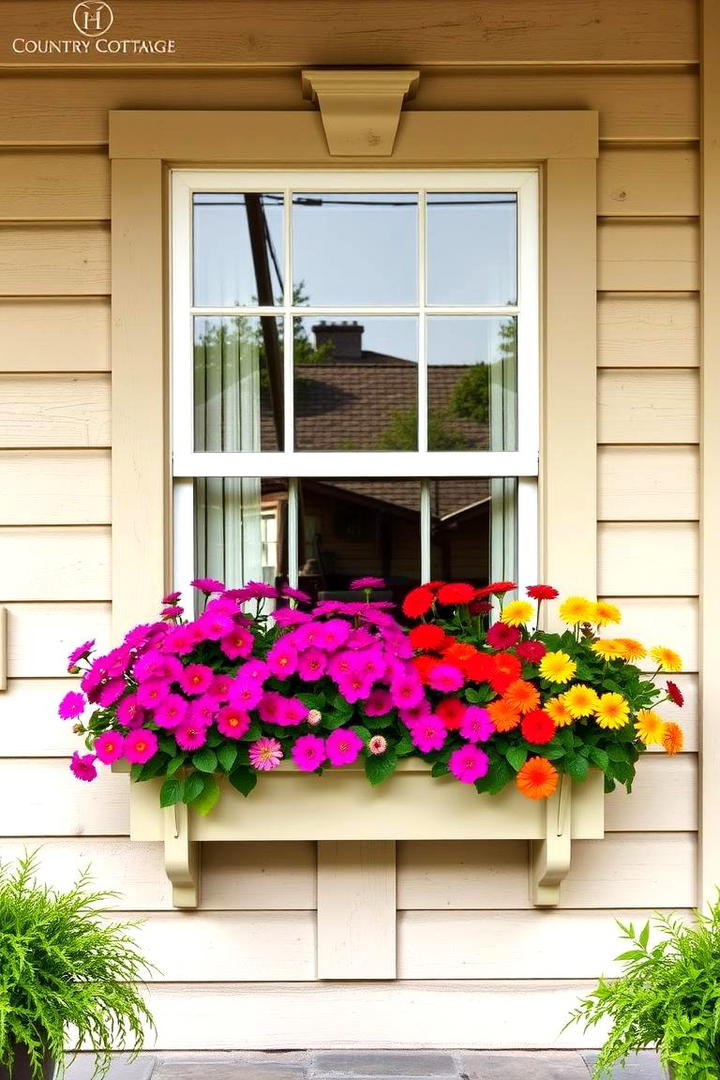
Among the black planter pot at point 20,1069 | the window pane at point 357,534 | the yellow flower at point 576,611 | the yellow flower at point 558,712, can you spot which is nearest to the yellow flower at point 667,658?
the yellow flower at point 576,611

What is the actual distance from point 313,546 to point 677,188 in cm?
122

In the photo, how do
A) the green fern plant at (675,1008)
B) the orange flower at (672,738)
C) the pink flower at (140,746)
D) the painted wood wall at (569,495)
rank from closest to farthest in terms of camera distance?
the green fern plant at (675,1008), the pink flower at (140,746), the orange flower at (672,738), the painted wood wall at (569,495)

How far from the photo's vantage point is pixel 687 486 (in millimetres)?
2391

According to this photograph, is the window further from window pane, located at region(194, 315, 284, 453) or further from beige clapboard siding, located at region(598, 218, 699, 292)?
beige clapboard siding, located at region(598, 218, 699, 292)

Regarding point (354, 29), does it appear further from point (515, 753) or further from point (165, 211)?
point (515, 753)

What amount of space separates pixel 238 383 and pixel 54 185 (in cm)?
63

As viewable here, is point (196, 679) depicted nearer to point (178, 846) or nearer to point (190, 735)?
point (190, 735)

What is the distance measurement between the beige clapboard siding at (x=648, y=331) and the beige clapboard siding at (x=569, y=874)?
3.72 feet

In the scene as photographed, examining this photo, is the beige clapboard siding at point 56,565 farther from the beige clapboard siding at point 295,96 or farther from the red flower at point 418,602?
the beige clapboard siding at point 295,96

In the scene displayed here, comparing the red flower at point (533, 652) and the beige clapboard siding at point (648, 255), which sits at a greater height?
the beige clapboard siding at point (648, 255)

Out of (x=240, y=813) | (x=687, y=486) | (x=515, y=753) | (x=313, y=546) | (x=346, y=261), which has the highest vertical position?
(x=346, y=261)

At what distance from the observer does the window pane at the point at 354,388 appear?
244cm

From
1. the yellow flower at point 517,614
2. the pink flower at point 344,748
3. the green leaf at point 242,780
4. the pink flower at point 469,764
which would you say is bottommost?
the green leaf at point 242,780

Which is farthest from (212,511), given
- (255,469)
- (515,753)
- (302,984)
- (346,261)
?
(302,984)
